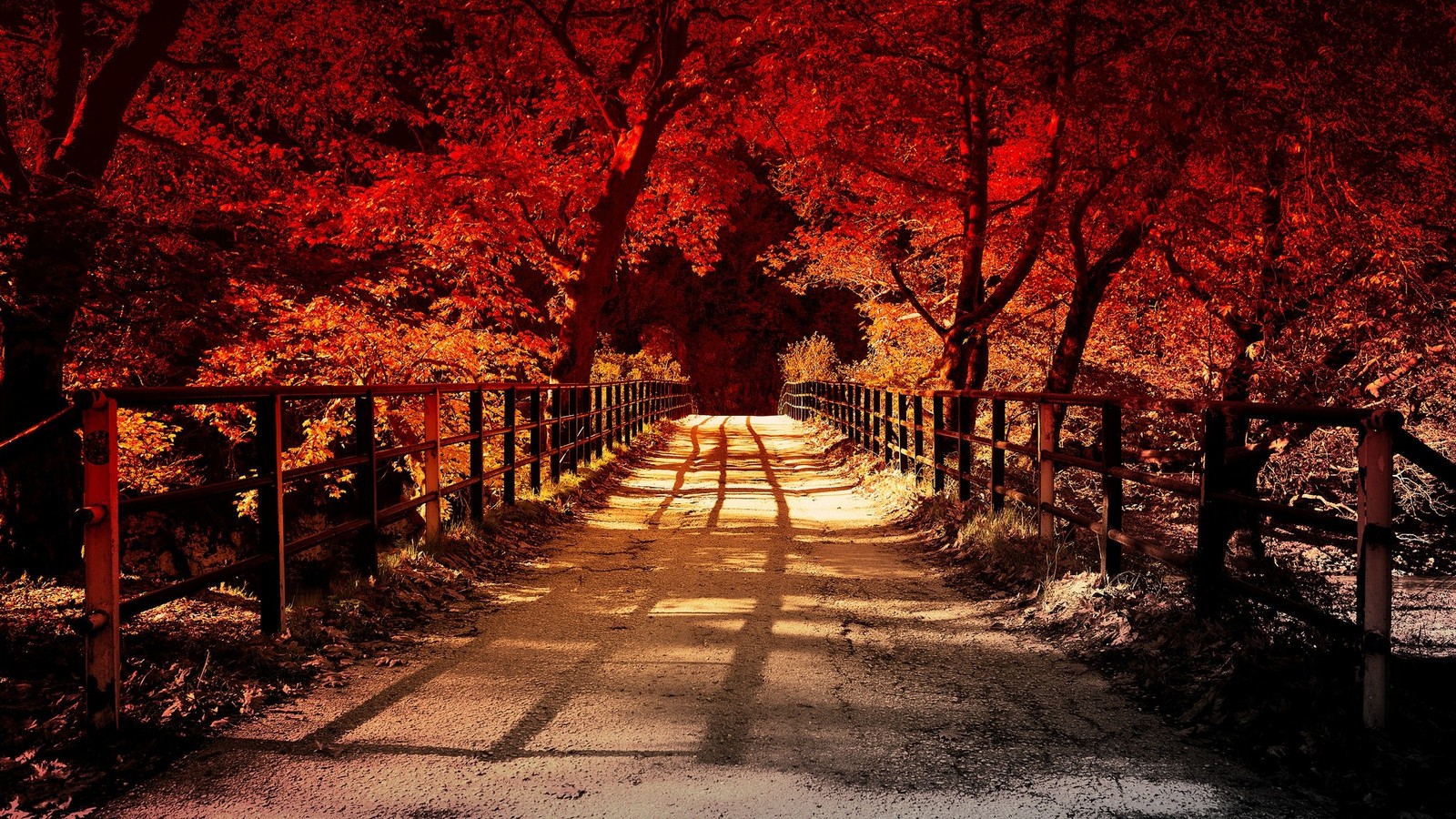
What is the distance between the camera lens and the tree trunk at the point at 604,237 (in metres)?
17.2

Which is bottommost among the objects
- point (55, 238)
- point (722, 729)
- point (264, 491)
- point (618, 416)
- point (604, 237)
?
point (722, 729)

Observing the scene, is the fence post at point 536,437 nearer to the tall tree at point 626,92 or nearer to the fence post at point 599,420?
the fence post at point 599,420

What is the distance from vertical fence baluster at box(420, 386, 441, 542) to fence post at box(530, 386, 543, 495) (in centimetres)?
359

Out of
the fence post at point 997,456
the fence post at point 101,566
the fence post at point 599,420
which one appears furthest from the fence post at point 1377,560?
the fence post at point 599,420

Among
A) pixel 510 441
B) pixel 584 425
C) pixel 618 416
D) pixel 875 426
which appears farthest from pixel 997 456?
pixel 618 416

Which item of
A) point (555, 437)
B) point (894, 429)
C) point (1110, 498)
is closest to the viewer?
point (1110, 498)

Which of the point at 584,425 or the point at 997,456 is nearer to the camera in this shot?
the point at 997,456

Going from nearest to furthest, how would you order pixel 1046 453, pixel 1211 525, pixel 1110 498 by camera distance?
pixel 1211 525, pixel 1110 498, pixel 1046 453

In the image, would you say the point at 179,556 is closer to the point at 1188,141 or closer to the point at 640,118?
the point at 640,118

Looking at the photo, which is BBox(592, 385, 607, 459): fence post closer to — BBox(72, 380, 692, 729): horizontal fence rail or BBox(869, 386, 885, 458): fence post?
BBox(72, 380, 692, 729): horizontal fence rail

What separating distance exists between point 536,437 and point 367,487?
17.3 feet

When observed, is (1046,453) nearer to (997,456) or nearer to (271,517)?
(997,456)

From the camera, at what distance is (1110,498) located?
619cm

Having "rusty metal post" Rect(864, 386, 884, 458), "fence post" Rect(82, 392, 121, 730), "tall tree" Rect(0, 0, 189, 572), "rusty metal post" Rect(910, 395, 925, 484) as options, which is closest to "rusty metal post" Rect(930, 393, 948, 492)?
"rusty metal post" Rect(910, 395, 925, 484)
